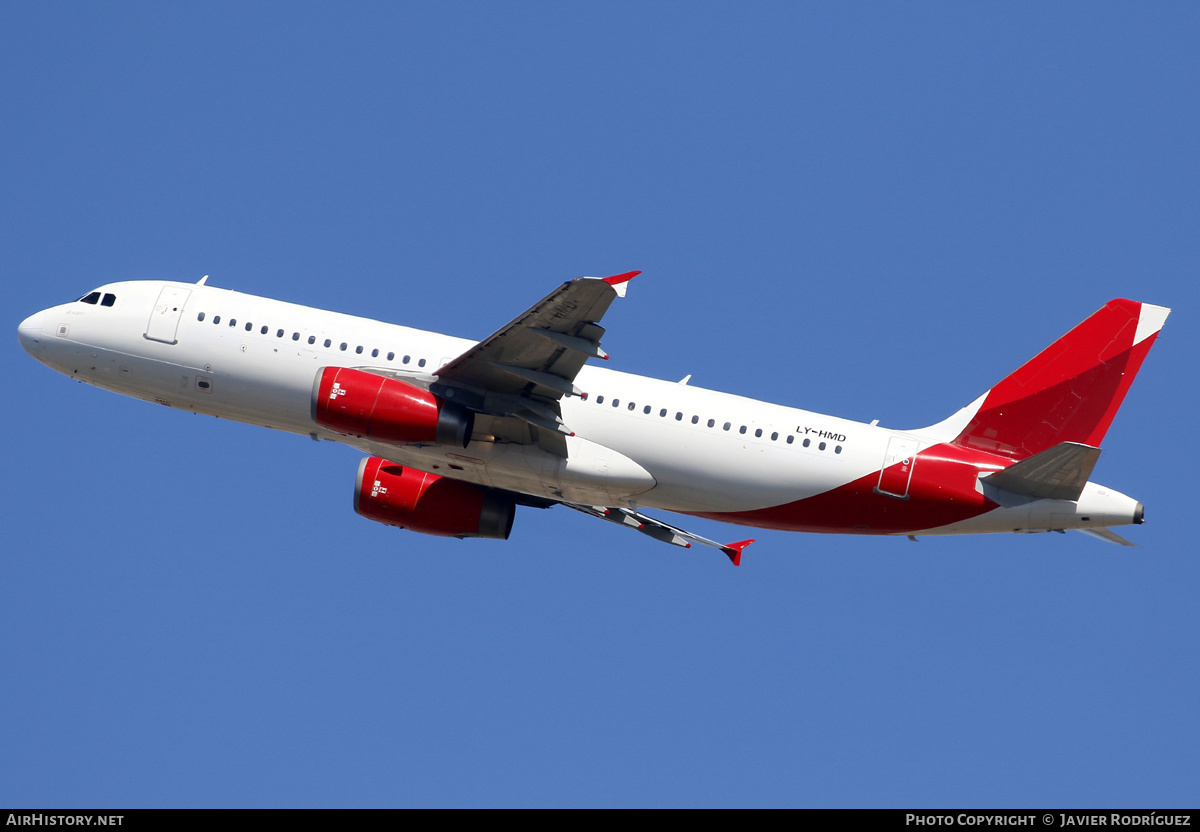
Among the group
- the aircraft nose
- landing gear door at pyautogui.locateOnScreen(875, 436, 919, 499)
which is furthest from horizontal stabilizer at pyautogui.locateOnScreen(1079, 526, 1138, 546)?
the aircraft nose

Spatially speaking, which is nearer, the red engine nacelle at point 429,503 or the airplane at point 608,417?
the airplane at point 608,417

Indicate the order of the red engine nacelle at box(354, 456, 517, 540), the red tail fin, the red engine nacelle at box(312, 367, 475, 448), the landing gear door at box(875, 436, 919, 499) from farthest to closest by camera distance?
the red engine nacelle at box(354, 456, 517, 540) → the red tail fin → the landing gear door at box(875, 436, 919, 499) → the red engine nacelle at box(312, 367, 475, 448)

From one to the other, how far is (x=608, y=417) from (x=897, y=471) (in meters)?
7.90

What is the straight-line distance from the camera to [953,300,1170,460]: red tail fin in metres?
33.5

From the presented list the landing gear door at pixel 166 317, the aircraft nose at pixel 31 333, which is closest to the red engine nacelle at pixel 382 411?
the landing gear door at pixel 166 317

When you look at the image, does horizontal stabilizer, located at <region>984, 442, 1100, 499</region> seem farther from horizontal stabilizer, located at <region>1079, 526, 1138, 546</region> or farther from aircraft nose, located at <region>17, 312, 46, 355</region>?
aircraft nose, located at <region>17, 312, 46, 355</region>

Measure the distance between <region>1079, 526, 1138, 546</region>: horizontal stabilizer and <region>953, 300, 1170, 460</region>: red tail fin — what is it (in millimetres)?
2466

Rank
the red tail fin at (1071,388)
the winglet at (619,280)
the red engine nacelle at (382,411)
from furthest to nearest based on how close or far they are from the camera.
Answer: the red tail fin at (1071,388), the red engine nacelle at (382,411), the winglet at (619,280)

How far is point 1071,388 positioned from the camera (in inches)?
1328

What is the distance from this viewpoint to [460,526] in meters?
37.5

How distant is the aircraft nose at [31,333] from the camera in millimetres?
37062

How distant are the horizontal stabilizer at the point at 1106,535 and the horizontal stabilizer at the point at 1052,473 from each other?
3.93 feet

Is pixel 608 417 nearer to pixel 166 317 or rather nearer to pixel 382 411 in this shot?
pixel 382 411

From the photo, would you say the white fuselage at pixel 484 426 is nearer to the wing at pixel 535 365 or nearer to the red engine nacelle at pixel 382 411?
the wing at pixel 535 365
